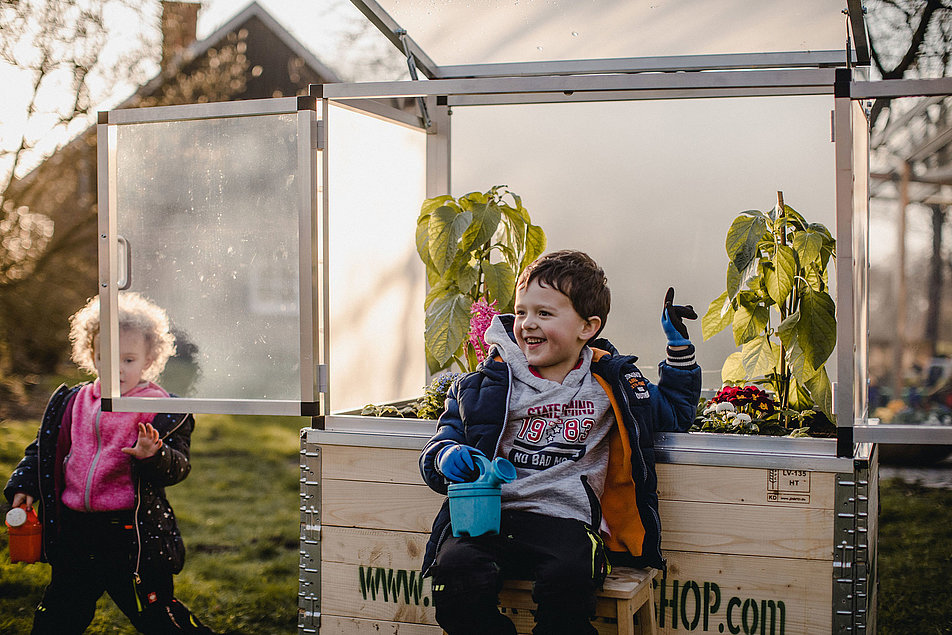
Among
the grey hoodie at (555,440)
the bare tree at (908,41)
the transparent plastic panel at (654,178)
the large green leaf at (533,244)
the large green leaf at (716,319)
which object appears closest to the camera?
the grey hoodie at (555,440)

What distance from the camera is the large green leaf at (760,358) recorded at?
282 centimetres

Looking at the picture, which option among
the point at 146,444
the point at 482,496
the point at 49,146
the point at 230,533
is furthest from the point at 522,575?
the point at 49,146

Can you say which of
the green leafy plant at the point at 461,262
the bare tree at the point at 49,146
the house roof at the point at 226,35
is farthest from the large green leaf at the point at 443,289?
the bare tree at the point at 49,146

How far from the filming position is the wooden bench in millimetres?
2008

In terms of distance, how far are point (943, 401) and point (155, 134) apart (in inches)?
89.6

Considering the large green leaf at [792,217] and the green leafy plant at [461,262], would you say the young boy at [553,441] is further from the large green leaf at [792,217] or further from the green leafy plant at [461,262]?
Answer: the large green leaf at [792,217]

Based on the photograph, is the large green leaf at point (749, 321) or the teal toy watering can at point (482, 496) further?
the large green leaf at point (749, 321)

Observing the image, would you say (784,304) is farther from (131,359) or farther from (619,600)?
(131,359)

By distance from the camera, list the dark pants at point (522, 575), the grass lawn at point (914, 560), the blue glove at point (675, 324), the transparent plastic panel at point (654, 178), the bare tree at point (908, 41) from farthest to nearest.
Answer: the bare tree at point (908, 41)
the grass lawn at point (914, 560)
the transparent plastic panel at point (654, 178)
the blue glove at point (675, 324)
the dark pants at point (522, 575)

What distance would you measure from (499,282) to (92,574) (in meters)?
1.55

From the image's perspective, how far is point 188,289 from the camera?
270cm

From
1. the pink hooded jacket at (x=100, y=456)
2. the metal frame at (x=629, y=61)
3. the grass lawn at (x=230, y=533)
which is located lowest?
the grass lawn at (x=230, y=533)

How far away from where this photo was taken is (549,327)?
2.25 meters

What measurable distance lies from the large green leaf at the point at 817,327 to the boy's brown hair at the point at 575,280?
58 centimetres
